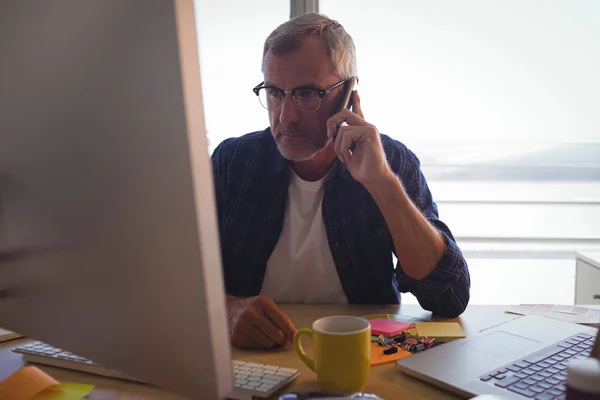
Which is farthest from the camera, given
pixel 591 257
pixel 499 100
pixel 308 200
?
pixel 499 100

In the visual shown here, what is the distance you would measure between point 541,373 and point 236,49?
2.24 meters

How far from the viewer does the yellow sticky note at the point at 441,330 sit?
0.94 metres

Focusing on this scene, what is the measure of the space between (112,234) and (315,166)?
1.15 metres

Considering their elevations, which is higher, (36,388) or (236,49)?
(236,49)

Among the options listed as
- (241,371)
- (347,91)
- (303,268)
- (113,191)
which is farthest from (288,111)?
(113,191)

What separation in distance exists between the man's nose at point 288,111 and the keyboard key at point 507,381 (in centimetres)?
88

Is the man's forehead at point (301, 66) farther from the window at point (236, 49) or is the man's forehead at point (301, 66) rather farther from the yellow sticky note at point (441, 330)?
the window at point (236, 49)

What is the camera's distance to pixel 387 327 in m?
0.99

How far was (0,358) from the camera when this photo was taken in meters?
0.87

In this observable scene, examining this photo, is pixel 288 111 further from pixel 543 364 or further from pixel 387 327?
pixel 543 364

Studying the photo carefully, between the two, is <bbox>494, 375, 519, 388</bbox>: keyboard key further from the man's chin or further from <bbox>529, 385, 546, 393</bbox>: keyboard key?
the man's chin

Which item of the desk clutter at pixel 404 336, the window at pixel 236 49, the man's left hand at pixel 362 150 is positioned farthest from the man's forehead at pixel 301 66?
the window at pixel 236 49

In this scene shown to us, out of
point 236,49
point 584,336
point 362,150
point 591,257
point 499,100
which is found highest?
point 236,49

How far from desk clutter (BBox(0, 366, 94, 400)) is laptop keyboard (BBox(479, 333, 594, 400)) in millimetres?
589
